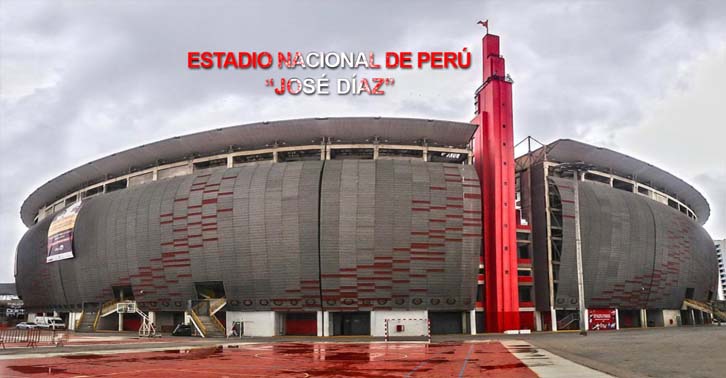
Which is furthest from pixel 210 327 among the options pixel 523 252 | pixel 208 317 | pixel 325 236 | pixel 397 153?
pixel 523 252

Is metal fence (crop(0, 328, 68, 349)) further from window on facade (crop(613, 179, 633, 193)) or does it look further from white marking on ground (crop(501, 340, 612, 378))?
window on facade (crop(613, 179, 633, 193))

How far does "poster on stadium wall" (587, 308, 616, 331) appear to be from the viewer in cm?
7206

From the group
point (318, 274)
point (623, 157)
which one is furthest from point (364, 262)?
point (623, 157)

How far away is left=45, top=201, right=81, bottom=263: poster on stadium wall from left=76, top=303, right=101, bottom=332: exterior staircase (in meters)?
7.62

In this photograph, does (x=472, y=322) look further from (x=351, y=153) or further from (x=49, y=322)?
(x=49, y=322)

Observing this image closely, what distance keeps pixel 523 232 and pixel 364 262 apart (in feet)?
63.5

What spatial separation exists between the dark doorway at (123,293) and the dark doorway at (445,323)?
36252 mm

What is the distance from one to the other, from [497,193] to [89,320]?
5246cm

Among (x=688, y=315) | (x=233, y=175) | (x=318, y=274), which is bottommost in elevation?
(x=688, y=315)

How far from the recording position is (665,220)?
8231cm

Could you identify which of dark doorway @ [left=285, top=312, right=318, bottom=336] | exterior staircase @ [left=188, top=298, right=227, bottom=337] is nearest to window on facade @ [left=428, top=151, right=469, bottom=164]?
dark doorway @ [left=285, top=312, right=318, bottom=336]

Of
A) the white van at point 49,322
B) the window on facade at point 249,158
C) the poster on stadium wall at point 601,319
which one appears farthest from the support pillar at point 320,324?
the white van at point 49,322

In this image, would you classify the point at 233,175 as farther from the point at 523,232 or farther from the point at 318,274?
the point at 523,232

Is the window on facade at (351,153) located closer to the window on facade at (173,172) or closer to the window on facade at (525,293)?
the window on facade at (173,172)
